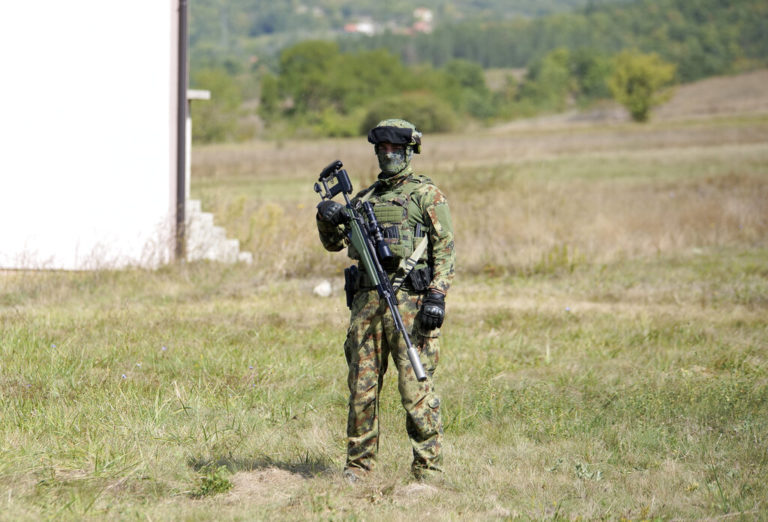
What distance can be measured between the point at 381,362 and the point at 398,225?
2.46 feet

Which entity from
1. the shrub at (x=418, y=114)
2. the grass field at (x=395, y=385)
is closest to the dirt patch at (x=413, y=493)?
the grass field at (x=395, y=385)

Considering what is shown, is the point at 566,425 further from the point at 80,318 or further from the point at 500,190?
the point at 500,190

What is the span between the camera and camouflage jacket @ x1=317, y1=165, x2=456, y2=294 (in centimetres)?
477

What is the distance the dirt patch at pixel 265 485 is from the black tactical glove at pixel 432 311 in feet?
3.80

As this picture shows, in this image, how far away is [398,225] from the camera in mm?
4773

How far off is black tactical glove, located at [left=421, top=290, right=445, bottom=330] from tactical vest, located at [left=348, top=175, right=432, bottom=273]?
0.21 m

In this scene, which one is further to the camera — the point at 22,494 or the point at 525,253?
the point at 525,253

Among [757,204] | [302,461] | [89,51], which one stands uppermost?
[89,51]

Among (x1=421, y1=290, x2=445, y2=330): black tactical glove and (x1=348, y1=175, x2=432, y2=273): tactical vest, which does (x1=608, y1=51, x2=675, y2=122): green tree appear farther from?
(x1=421, y1=290, x2=445, y2=330): black tactical glove

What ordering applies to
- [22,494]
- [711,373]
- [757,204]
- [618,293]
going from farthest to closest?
1. [757,204]
2. [618,293]
3. [711,373]
4. [22,494]

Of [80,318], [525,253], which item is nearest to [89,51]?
[80,318]

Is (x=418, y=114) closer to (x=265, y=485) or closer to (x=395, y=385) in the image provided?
(x=395, y=385)

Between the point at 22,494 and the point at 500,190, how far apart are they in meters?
12.0

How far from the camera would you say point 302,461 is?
5453mm
